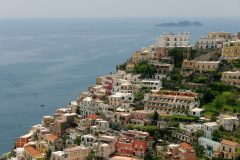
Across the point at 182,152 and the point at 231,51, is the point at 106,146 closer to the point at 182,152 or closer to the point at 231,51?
the point at 182,152

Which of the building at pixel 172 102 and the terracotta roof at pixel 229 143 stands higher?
the building at pixel 172 102

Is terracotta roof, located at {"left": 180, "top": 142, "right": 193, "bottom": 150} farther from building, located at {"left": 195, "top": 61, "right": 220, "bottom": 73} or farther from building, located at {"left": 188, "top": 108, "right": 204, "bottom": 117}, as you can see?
building, located at {"left": 195, "top": 61, "right": 220, "bottom": 73}

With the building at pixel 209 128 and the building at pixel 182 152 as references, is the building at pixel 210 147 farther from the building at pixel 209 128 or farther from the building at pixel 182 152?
the building at pixel 182 152

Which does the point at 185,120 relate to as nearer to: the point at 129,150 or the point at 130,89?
the point at 129,150

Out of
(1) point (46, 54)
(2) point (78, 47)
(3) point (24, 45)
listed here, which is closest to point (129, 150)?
(1) point (46, 54)

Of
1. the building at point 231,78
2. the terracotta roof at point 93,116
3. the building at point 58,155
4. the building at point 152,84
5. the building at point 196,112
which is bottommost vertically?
the building at point 58,155

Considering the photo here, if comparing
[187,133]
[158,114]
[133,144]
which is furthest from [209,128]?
[133,144]

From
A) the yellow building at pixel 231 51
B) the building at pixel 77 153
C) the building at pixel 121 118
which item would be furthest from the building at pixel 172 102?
the yellow building at pixel 231 51

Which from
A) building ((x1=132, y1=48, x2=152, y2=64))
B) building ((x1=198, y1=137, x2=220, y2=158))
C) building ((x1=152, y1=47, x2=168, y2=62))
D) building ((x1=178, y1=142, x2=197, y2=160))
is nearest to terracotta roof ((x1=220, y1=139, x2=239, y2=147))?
building ((x1=198, y1=137, x2=220, y2=158))
